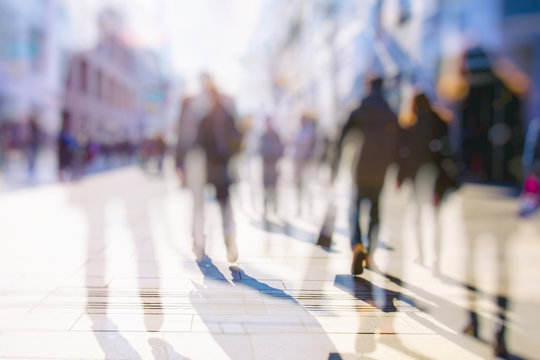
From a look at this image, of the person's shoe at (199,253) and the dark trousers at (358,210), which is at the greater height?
the dark trousers at (358,210)

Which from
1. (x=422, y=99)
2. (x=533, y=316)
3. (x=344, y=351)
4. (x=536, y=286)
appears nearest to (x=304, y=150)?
(x=422, y=99)

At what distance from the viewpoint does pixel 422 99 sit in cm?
612

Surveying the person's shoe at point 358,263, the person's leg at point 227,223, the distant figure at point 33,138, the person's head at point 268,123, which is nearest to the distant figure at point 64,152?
the distant figure at point 33,138

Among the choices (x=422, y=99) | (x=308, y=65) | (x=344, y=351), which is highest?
(x=308, y=65)

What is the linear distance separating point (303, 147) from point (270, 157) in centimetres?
143

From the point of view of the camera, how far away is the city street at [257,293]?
11.4ft

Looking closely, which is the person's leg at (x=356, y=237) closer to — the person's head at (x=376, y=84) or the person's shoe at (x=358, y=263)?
the person's shoe at (x=358, y=263)

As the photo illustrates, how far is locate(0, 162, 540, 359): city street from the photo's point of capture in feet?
11.4

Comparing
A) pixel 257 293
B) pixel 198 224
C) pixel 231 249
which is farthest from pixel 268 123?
pixel 257 293

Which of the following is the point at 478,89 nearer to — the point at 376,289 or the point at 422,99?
the point at 422,99

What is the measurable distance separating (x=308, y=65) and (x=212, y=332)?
38400 millimetres

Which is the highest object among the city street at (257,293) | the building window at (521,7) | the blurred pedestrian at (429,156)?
the building window at (521,7)

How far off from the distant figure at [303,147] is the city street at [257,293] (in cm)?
252

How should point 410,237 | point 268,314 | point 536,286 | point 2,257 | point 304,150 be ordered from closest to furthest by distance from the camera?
1. point 268,314
2. point 536,286
3. point 2,257
4. point 410,237
5. point 304,150
